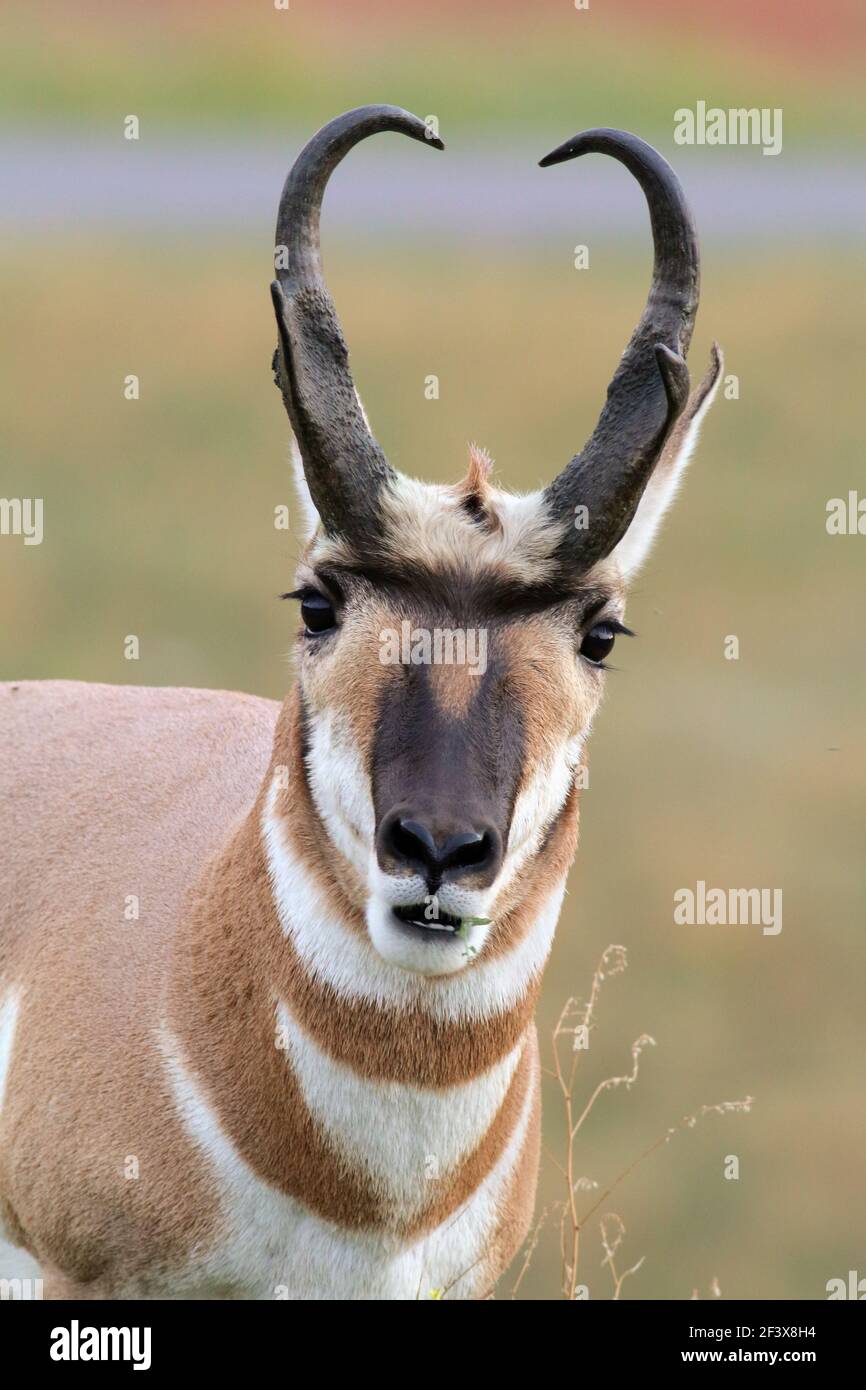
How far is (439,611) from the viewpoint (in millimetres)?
6918

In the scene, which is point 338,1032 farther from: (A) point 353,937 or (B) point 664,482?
(B) point 664,482

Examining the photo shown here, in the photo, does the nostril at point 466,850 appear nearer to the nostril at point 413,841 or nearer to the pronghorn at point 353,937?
the nostril at point 413,841

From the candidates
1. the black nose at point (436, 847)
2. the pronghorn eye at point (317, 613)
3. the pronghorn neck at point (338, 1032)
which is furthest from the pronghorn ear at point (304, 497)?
the black nose at point (436, 847)

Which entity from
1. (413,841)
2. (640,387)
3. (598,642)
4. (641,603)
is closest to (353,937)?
(413,841)

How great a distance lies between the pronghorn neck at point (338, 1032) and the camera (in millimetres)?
6977

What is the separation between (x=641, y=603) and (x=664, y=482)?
21.8 m

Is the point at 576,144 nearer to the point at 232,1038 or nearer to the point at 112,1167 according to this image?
the point at 232,1038

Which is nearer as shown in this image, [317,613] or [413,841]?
[413,841]

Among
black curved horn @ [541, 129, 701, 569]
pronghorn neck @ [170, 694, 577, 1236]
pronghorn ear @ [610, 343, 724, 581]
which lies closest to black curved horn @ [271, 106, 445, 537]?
black curved horn @ [541, 129, 701, 569]

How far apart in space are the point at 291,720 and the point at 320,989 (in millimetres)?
900

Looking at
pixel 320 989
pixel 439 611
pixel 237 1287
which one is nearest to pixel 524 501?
pixel 439 611

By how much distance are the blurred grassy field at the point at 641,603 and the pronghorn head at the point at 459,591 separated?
16.0m

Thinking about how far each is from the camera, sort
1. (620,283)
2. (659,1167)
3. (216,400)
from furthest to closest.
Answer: (620,283)
(216,400)
(659,1167)

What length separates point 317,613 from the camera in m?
7.14
